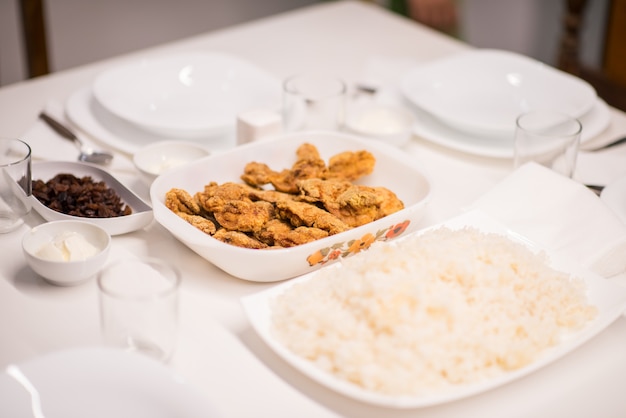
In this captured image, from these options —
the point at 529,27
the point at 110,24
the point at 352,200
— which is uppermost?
the point at 352,200

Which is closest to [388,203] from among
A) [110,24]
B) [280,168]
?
[280,168]

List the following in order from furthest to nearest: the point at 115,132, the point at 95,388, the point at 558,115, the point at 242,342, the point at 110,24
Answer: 1. the point at 110,24
2. the point at 115,132
3. the point at 558,115
4. the point at 242,342
5. the point at 95,388

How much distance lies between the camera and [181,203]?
1366mm

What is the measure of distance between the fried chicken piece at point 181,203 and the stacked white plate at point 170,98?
1.05 ft

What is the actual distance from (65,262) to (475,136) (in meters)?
0.95

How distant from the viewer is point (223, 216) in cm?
134

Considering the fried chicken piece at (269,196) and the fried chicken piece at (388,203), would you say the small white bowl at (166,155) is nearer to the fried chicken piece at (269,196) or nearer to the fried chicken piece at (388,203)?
the fried chicken piece at (269,196)

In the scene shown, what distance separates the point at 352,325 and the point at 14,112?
117 centimetres

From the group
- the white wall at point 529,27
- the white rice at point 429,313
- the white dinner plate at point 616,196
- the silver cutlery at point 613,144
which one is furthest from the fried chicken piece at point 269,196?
the white wall at point 529,27

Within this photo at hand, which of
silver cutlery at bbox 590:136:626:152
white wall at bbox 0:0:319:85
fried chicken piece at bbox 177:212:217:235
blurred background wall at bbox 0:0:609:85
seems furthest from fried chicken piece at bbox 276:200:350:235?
white wall at bbox 0:0:319:85

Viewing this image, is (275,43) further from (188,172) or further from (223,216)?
(223,216)

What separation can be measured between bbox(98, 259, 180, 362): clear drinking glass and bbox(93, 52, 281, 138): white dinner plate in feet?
2.36

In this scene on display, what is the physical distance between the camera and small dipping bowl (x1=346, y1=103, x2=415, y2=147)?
1711 mm

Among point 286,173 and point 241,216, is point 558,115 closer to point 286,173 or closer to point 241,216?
point 286,173
